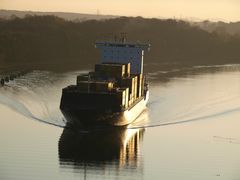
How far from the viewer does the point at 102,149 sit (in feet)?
69.2

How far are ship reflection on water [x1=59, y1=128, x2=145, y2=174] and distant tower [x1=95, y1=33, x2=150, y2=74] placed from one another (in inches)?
331

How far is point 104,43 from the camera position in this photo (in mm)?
32219

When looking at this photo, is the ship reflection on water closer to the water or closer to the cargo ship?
the water

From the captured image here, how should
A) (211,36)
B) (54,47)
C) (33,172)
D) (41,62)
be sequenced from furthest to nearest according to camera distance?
(211,36)
(54,47)
(41,62)
(33,172)

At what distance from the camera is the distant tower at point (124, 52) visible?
32.0 metres

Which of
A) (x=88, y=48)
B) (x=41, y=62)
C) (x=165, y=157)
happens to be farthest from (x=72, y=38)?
(x=165, y=157)

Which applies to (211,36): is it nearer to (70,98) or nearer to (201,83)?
(201,83)

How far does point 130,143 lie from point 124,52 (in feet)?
35.1

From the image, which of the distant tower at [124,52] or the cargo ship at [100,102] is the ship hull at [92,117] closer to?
the cargo ship at [100,102]

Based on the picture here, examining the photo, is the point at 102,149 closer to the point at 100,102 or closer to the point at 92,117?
the point at 92,117

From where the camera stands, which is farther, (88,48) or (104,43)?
(88,48)

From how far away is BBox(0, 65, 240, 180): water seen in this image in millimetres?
18188

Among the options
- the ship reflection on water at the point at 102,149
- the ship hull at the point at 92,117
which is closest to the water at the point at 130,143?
the ship reflection on water at the point at 102,149

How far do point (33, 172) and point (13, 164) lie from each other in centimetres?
105
